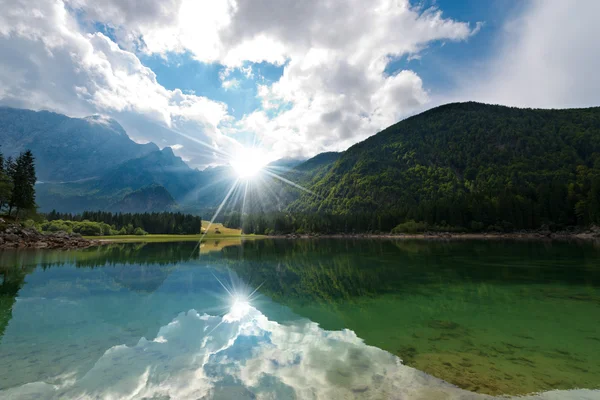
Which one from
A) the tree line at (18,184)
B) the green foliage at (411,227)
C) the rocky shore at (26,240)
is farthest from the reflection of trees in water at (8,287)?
the green foliage at (411,227)

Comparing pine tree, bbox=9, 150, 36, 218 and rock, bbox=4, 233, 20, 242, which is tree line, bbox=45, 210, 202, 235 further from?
rock, bbox=4, 233, 20, 242

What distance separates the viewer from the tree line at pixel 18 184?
71944 millimetres

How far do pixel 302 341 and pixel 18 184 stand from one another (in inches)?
3876

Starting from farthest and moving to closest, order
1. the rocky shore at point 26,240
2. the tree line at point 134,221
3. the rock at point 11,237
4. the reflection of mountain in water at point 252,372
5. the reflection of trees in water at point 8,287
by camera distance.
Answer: the tree line at point 134,221 → the rock at point 11,237 → the rocky shore at point 26,240 → the reflection of trees in water at point 8,287 → the reflection of mountain in water at point 252,372

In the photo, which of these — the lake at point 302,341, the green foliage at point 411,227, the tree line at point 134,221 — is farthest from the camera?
the tree line at point 134,221

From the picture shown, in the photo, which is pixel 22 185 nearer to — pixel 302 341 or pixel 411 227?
pixel 302 341

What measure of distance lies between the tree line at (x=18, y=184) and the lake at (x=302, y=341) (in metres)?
69.7

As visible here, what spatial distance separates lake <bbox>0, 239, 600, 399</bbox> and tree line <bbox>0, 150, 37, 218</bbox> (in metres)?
69.7

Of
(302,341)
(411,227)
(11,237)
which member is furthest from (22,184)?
(411,227)

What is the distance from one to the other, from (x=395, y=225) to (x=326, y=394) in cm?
17828

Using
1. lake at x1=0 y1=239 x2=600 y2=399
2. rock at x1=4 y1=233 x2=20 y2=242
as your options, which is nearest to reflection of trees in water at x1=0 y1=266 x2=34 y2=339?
lake at x1=0 y1=239 x2=600 y2=399

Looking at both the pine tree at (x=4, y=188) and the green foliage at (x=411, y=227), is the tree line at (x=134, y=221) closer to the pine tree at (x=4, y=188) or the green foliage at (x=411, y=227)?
the pine tree at (x=4, y=188)

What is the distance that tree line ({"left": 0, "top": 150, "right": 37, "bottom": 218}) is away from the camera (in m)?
71.9

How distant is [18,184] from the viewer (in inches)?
2953
